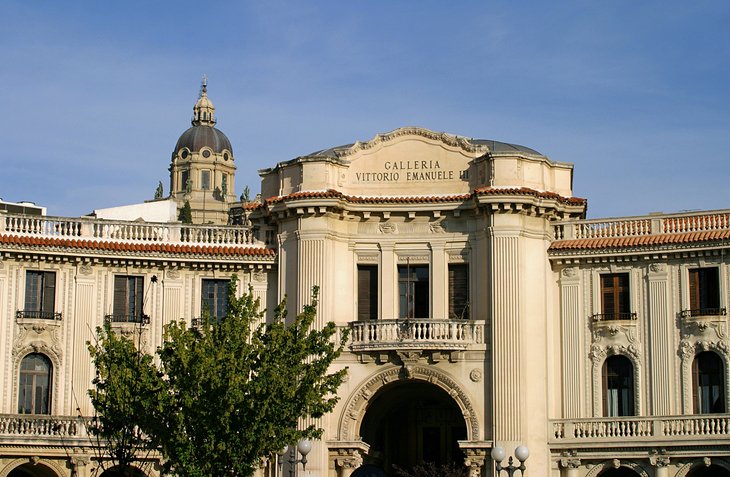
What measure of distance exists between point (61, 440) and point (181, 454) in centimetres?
1182

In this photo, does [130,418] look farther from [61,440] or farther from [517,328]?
[517,328]

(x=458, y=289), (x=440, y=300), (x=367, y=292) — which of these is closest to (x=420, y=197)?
(x=458, y=289)

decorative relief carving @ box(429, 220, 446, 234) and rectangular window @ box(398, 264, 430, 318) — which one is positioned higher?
decorative relief carving @ box(429, 220, 446, 234)

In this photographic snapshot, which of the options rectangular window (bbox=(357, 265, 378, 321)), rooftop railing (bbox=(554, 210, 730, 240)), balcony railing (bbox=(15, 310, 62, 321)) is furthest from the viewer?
rectangular window (bbox=(357, 265, 378, 321))

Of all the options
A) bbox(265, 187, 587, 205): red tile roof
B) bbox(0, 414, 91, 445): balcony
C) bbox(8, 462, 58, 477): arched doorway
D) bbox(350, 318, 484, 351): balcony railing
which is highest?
bbox(265, 187, 587, 205): red tile roof

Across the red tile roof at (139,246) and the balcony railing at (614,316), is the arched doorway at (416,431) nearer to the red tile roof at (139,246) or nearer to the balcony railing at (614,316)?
the balcony railing at (614,316)

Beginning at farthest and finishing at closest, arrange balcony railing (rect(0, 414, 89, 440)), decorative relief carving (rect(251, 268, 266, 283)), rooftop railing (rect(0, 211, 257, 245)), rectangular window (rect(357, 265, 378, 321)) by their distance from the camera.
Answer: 1. decorative relief carving (rect(251, 268, 266, 283))
2. rectangular window (rect(357, 265, 378, 321))
3. rooftop railing (rect(0, 211, 257, 245))
4. balcony railing (rect(0, 414, 89, 440))

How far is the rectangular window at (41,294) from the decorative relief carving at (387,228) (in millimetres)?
12754

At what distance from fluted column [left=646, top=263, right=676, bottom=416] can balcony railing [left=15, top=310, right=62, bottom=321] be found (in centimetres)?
2247

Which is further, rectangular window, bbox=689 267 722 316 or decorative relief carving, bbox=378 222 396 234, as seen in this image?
decorative relief carving, bbox=378 222 396 234

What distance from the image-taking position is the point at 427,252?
59.3 m

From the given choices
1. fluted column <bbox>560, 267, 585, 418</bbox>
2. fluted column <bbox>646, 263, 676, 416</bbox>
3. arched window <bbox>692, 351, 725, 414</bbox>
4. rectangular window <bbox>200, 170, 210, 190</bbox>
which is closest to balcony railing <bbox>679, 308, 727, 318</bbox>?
fluted column <bbox>646, 263, 676, 416</bbox>

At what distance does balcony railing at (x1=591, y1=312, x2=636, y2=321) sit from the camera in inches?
2270

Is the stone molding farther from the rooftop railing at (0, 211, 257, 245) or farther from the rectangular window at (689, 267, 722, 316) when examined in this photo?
the rectangular window at (689, 267, 722, 316)
